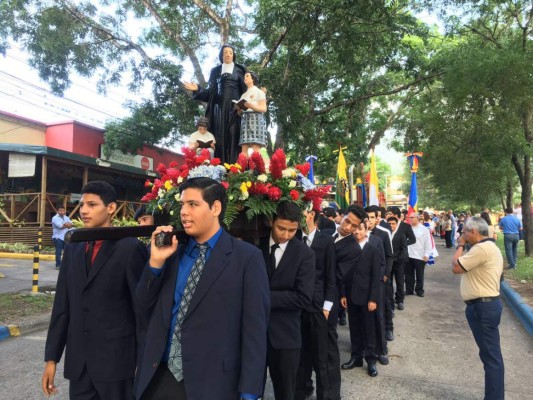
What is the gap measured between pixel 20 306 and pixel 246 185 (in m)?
6.23

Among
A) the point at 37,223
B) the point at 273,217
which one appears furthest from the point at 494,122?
the point at 37,223

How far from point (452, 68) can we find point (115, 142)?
45.6 ft

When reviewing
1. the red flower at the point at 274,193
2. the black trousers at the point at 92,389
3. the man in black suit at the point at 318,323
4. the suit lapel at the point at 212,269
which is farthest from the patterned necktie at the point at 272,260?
the black trousers at the point at 92,389

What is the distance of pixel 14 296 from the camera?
7984 mm

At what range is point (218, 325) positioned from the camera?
1960mm

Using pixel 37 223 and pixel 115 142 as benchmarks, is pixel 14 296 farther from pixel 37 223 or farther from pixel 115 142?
pixel 115 142

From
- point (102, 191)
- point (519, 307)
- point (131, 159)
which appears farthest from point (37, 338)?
point (131, 159)

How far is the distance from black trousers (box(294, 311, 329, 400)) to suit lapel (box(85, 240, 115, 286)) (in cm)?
187

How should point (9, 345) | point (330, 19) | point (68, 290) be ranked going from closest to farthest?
point (68, 290) → point (9, 345) → point (330, 19)

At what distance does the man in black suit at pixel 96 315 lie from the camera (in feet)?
7.87

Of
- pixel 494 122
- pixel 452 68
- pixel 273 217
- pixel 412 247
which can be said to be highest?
pixel 452 68

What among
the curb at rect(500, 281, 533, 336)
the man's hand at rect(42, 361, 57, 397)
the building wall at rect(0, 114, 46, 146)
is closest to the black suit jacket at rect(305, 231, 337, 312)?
the man's hand at rect(42, 361, 57, 397)

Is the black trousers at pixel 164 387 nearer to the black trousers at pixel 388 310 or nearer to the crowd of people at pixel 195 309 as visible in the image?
the crowd of people at pixel 195 309

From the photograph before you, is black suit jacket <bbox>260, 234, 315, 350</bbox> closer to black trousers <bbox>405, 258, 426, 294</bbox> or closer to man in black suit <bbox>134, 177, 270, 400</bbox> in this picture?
man in black suit <bbox>134, 177, 270, 400</bbox>
